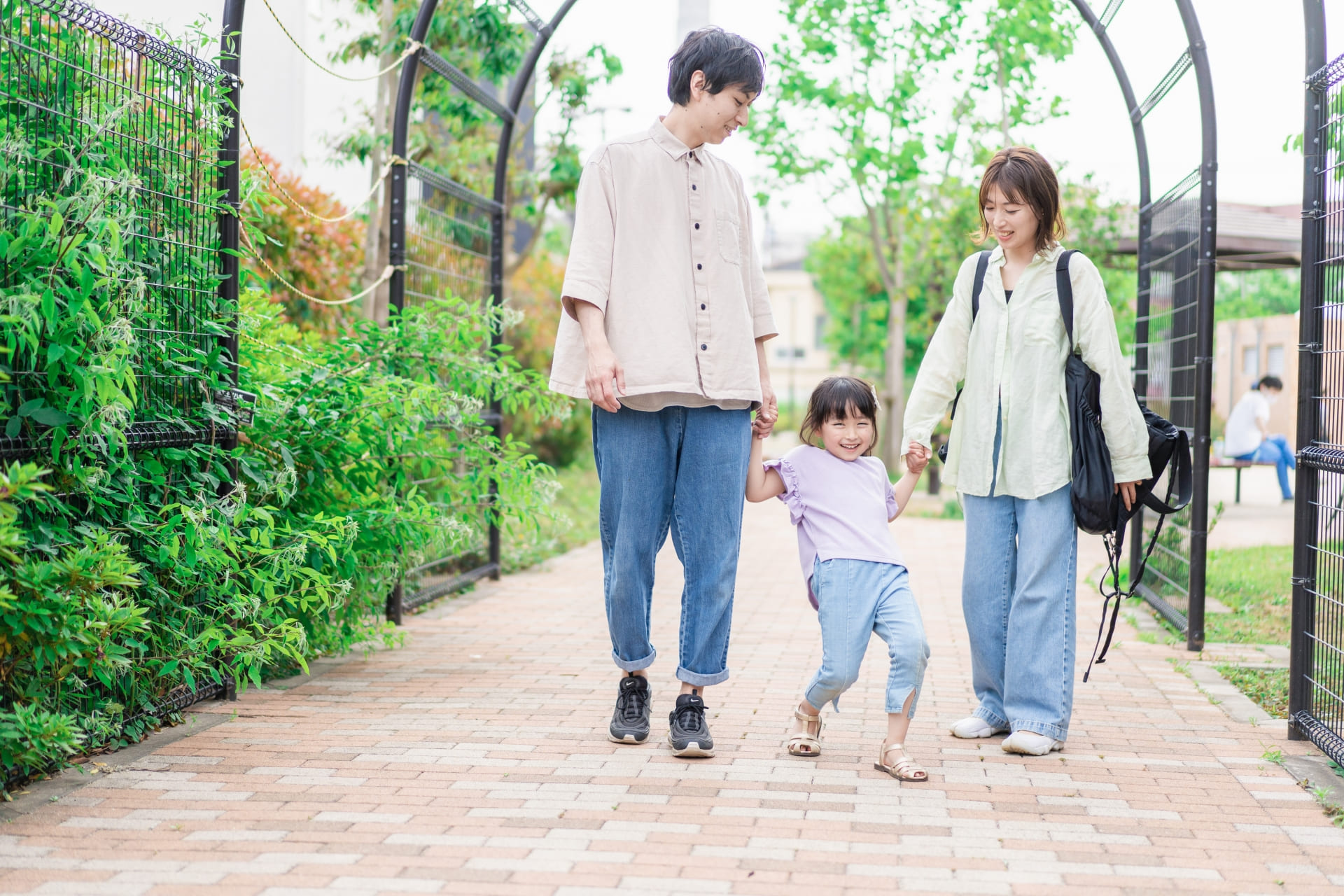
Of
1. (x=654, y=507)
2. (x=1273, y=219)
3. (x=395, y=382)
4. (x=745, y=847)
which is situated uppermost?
(x=1273, y=219)

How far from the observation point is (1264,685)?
4.72m

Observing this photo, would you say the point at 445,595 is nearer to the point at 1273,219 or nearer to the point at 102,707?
the point at 102,707

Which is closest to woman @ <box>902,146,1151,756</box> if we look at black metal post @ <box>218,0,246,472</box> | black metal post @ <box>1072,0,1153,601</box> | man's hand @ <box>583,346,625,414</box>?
man's hand @ <box>583,346,625,414</box>

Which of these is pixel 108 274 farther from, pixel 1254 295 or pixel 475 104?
pixel 1254 295

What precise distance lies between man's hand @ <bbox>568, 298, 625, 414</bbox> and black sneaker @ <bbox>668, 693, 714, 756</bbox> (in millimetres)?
870

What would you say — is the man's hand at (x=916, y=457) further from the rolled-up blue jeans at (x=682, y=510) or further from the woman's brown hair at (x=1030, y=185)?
the woman's brown hair at (x=1030, y=185)

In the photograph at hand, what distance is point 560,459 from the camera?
1703 centimetres

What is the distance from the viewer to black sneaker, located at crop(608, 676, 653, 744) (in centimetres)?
367

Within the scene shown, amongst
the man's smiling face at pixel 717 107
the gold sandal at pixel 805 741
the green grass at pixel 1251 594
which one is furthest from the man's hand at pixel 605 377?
the green grass at pixel 1251 594

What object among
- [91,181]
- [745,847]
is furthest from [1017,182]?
[91,181]

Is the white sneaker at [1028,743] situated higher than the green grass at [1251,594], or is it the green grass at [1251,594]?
the green grass at [1251,594]

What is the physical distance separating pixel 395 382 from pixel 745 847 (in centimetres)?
241

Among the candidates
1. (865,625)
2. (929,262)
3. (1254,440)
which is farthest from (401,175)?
(929,262)

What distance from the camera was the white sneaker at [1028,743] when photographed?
3633mm
